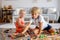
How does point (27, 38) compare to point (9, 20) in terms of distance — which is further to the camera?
point (9, 20)

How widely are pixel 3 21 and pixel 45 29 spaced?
3.04m

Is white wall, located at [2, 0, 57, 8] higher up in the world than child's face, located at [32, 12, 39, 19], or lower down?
higher up

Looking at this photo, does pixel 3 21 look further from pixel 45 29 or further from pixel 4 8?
pixel 45 29

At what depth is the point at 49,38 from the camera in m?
2.23

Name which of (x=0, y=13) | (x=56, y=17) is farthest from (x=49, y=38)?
(x=0, y=13)

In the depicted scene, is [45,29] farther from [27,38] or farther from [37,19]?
[27,38]

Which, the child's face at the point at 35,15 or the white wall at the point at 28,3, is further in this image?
the white wall at the point at 28,3

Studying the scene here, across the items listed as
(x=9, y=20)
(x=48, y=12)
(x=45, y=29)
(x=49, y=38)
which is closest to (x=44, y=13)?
(x=48, y=12)

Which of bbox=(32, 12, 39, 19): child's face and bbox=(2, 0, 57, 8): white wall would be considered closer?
bbox=(32, 12, 39, 19): child's face

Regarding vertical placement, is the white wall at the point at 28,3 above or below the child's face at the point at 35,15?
above

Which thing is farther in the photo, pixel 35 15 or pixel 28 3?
pixel 28 3

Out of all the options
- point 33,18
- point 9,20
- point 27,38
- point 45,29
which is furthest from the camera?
point 9,20

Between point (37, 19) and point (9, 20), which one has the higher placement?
point (37, 19)

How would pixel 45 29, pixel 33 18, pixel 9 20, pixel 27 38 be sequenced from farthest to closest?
pixel 9 20
pixel 45 29
pixel 33 18
pixel 27 38
